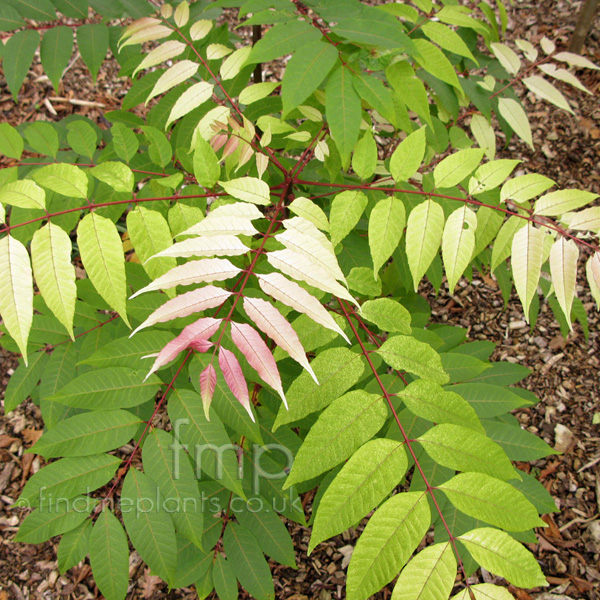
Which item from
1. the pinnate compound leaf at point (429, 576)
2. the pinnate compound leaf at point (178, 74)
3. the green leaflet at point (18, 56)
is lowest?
the pinnate compound leaf at point (429, 576)

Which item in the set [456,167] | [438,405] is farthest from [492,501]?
[456,167]

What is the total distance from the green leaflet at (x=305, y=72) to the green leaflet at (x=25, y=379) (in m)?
1.27

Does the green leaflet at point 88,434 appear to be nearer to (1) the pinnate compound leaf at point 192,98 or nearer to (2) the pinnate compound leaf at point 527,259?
(1) the pinnate compound leaf at point 192,98

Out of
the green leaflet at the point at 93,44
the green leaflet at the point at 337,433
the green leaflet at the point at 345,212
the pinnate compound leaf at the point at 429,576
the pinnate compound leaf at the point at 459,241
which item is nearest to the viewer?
the pinnate compound leaf at the point at 429,576

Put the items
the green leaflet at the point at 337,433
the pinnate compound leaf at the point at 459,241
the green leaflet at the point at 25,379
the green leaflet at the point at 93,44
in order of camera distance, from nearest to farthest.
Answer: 1. the green leaflet at the point at 337,433
2. the pinnate compound leaf at the point at 459,241
3. the green leaflet at the point at 25,379
4. the green leaflet at the point at 93,44

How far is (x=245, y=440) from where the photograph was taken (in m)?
1.73

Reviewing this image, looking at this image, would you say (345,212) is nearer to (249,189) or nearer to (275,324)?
(249,189)

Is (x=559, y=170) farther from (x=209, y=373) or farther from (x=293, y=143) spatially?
(x=209, y=373)

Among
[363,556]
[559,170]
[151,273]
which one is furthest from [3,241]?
[559,170]

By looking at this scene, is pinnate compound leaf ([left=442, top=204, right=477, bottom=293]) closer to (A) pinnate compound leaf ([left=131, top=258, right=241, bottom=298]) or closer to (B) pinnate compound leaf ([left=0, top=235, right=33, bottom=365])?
(A) pinnate compound leaf ([left=131, top=258, right=241, bottom=298])

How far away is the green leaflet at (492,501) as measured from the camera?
94cm

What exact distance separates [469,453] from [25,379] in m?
1.55

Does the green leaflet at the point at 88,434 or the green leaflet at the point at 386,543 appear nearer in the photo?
the green leaflet at the point at 386,543

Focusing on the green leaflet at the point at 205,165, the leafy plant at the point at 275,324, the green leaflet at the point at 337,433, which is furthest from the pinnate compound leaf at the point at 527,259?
the green leaflet at the point at 205,165
